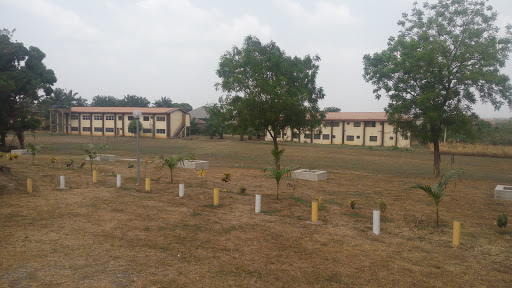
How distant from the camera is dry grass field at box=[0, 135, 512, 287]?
681 cm

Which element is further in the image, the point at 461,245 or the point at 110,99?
the point at 110,99

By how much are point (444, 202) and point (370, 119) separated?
147ft

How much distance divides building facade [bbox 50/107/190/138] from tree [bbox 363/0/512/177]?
168ft

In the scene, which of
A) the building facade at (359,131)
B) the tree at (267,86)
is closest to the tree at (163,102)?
the building facade at (359,131)

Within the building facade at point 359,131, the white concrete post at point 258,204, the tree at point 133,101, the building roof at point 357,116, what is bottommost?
the white concrete post at point 258,204

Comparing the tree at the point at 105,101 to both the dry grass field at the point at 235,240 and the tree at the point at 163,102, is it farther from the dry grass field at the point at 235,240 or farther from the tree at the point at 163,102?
the dry grass field at the point at 235,240

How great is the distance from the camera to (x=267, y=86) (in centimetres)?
2191

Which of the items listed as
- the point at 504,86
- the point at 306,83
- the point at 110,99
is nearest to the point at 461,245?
the point at 504,86

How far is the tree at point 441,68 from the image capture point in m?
20.6

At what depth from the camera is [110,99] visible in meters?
95.6

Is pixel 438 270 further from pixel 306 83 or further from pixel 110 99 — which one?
pixel 110 99

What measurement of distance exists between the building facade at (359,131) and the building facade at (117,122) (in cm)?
2289

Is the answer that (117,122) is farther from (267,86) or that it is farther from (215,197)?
(215,197)

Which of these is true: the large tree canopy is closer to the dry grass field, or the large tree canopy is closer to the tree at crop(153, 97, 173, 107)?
the dry grass field
